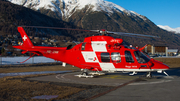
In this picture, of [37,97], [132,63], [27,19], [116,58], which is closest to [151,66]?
[132,63]

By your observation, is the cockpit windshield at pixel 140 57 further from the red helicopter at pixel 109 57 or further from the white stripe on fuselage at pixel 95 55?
the white stripe on fuselage at pixel 95 55

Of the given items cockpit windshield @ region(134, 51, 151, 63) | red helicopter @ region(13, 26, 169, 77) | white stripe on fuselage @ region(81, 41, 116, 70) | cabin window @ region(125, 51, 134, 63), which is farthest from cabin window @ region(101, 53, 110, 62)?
cockpit windshield @ region(134, 51, 151, 63)

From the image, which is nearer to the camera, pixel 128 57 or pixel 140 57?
pixel 140 57

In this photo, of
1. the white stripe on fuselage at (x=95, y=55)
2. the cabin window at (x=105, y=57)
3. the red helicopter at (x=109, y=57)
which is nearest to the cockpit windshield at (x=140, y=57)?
the red helicopter at (x=109, y=57)

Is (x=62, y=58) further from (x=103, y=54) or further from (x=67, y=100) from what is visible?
(x=67, y=100)

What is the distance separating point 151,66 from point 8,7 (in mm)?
156572

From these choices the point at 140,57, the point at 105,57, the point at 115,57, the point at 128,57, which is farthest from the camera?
the point at 105,57

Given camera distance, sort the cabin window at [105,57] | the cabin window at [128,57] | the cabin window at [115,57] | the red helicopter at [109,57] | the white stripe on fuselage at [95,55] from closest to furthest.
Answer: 1. the red helicopter at [109,57]
2. the cabin window at [128,57]
3. the cabin window at [115,57]
4. the cabin window at [105,57]
5. the white stripe on fuselage at [95,55]

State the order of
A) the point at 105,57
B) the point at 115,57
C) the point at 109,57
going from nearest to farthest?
the point at 115,57, the point at 109,57, the point at 105,57

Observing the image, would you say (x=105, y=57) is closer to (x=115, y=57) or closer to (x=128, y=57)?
(x=115, y=57)

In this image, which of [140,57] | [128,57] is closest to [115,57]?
[128,57]

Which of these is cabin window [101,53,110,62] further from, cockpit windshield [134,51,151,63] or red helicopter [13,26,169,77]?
cockpit windshield [134,51,151,63]

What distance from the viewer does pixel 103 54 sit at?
15.2 meters

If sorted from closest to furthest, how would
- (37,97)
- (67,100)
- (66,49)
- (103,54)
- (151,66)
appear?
1. (67,100)
2. (37,97)
3. (151,66)
4. (103,54)
5. (66,49)
